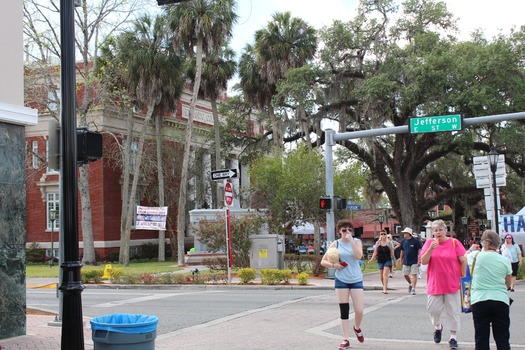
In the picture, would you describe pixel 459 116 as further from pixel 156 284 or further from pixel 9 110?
pixel 9 110

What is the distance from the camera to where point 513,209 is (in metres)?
52.2

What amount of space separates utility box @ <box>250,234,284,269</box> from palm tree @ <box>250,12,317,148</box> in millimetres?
12618

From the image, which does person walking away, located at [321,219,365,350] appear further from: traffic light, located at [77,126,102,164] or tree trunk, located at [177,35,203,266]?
tree trunk, located at [177,35,203,266]

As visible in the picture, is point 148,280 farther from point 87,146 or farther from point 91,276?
point 87,146

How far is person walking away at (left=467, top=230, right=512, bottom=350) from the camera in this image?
6797 millimetres

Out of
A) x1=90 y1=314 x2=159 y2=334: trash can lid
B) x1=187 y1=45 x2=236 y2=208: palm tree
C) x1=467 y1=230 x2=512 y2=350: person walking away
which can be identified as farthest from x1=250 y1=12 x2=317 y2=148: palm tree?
x1=90 y1=314 x2=159 y2=334: trash can lid

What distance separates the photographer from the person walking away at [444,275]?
8602 millimetres

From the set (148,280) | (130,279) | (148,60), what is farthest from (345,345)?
(148,60)

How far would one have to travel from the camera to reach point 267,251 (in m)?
23.7

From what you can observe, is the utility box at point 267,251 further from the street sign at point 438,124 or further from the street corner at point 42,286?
the street corner at point 42,286

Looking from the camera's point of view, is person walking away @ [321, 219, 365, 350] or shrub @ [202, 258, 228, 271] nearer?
person walking away @ [321, 219, 365, 350]

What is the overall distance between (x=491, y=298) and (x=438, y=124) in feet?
43.3

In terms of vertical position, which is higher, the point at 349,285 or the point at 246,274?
the point at 349,285

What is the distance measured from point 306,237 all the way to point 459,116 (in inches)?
1615
